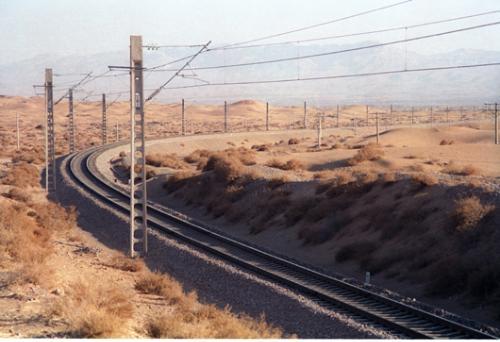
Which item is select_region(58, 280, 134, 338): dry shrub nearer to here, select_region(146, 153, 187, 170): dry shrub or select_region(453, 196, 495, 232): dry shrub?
select_region(453, 196, 495, 232): dry shrub

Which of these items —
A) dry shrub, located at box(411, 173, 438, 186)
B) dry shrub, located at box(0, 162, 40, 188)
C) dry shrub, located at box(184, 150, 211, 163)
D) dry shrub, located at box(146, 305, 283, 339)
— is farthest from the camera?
dry shrub, located at box(184, 150, 211, 163)

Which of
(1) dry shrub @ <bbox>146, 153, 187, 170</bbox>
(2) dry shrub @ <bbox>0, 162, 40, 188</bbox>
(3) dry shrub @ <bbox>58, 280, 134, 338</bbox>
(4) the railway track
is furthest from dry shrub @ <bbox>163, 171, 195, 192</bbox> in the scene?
(3) dry shrub @ <bbox>58, 280, 134, 338</bbox>

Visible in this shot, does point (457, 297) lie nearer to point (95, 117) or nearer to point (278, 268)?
point (278, 268)

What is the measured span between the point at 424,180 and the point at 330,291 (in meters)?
10.8

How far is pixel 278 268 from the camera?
24.6 meters

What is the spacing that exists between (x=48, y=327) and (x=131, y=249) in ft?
45.4

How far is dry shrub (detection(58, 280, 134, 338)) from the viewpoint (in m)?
13.2

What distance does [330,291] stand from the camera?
20938 millimetres

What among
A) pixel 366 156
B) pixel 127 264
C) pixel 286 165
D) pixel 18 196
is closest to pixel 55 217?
pixel 18 196

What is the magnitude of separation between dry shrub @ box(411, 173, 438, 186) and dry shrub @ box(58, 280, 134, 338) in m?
16.2

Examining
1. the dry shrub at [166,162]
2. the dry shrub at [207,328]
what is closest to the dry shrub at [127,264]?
the dry shrub at [207,328]

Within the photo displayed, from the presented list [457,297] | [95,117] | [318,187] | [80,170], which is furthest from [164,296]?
[95,117]

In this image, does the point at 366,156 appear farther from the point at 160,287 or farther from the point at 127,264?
the point at 160,287

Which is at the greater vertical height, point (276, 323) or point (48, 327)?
point (48, 327)
